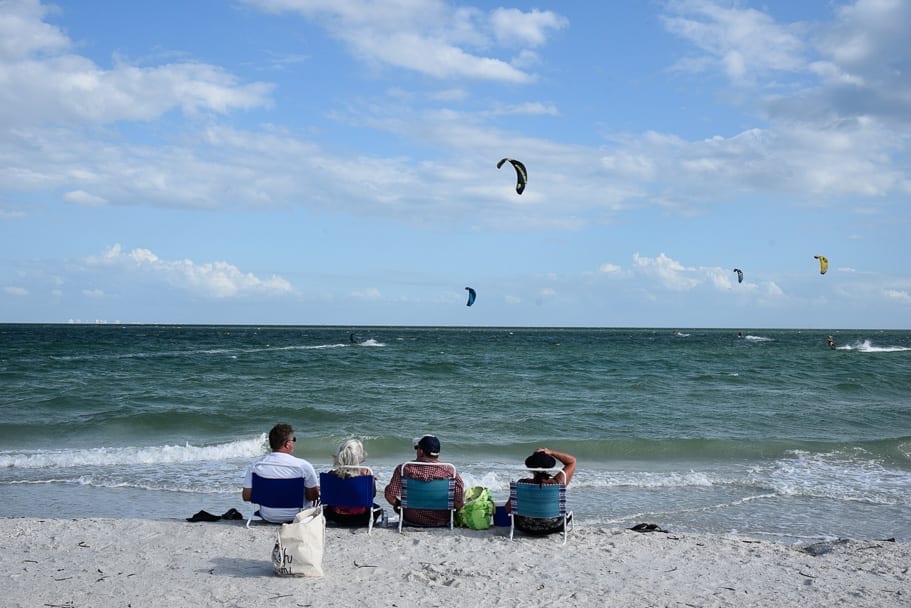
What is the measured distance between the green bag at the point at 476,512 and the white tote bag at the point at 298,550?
2.02 meters

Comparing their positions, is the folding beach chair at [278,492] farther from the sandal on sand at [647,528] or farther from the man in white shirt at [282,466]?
the sandal on sand at [647,528]

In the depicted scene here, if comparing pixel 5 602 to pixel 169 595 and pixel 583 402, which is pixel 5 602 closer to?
pixel 169 595

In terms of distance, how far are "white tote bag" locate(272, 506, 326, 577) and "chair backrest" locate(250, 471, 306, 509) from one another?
143 cm

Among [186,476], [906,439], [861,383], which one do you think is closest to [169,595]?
[186,476]

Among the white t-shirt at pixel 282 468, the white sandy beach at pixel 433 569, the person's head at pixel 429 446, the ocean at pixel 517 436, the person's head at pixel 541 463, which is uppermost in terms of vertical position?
the person's head at pixel 429 446

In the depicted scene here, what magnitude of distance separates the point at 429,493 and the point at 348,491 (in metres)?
0.76

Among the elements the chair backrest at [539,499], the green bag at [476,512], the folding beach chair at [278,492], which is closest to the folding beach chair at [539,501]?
the chair backrest at [539,499]

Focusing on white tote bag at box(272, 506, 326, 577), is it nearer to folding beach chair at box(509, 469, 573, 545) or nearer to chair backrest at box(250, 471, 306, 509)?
chair backrest at box(250, 471, 306, 509)

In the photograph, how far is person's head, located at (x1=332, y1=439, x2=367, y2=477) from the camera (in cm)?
727

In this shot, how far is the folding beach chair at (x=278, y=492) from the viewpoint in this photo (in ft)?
23.6

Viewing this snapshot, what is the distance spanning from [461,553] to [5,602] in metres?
3.37

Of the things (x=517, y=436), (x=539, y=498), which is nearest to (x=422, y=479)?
(x=539, y=498)

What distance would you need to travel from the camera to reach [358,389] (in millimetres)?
22438

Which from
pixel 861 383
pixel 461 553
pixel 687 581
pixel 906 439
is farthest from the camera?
pixel 861 383
